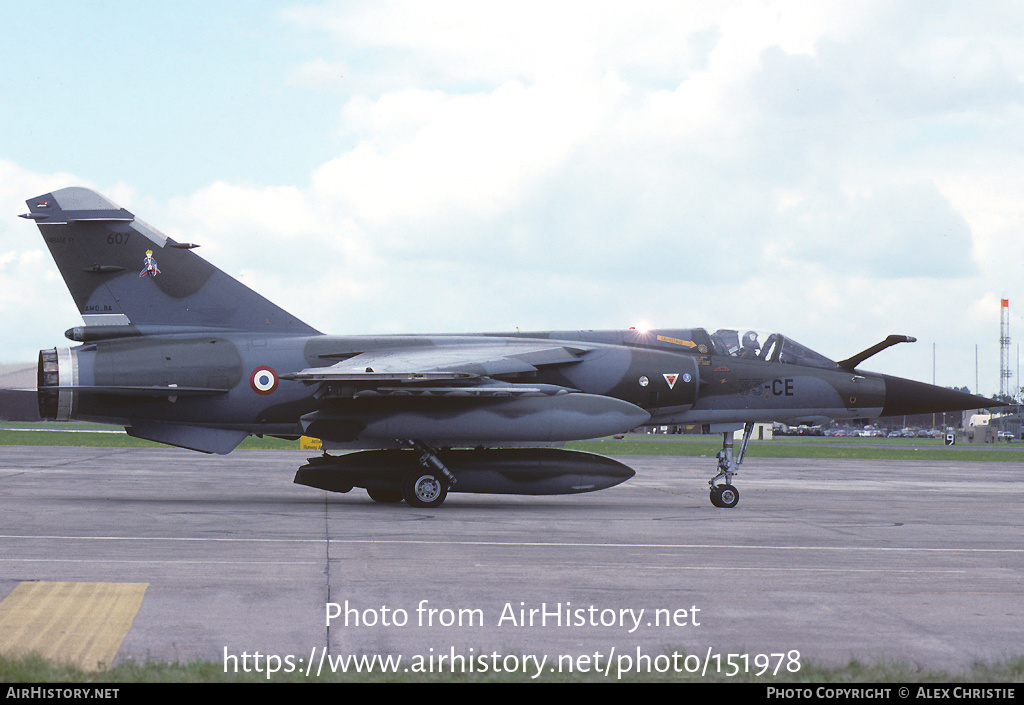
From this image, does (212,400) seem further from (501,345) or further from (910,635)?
(910,635)

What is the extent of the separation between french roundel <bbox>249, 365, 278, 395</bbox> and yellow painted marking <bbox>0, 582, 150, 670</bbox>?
940cm

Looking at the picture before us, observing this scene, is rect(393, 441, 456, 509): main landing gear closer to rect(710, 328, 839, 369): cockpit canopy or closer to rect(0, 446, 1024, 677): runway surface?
rect(0, 446, 1024, 677): runway surface

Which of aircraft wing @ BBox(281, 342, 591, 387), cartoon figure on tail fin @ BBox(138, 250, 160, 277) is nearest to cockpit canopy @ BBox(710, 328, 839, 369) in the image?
aircraft wing @ BBox(281, 342, 591, 387)

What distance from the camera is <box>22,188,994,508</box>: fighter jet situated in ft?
56.9

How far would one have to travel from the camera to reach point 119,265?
18562 mm

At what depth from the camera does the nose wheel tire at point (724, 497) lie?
1814cm

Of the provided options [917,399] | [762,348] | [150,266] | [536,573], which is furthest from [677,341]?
[536,573]

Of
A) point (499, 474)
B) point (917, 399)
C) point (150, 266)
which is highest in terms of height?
point (150, 266)

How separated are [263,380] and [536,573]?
31.6ft

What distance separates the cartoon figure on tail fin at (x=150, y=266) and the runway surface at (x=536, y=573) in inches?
159

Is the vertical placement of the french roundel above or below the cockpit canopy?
below

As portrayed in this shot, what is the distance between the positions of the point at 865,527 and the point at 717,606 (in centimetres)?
779

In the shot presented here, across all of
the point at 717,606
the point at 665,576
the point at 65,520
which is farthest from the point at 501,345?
the point at 717,606

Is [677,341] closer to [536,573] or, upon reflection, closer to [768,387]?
[768,387]
